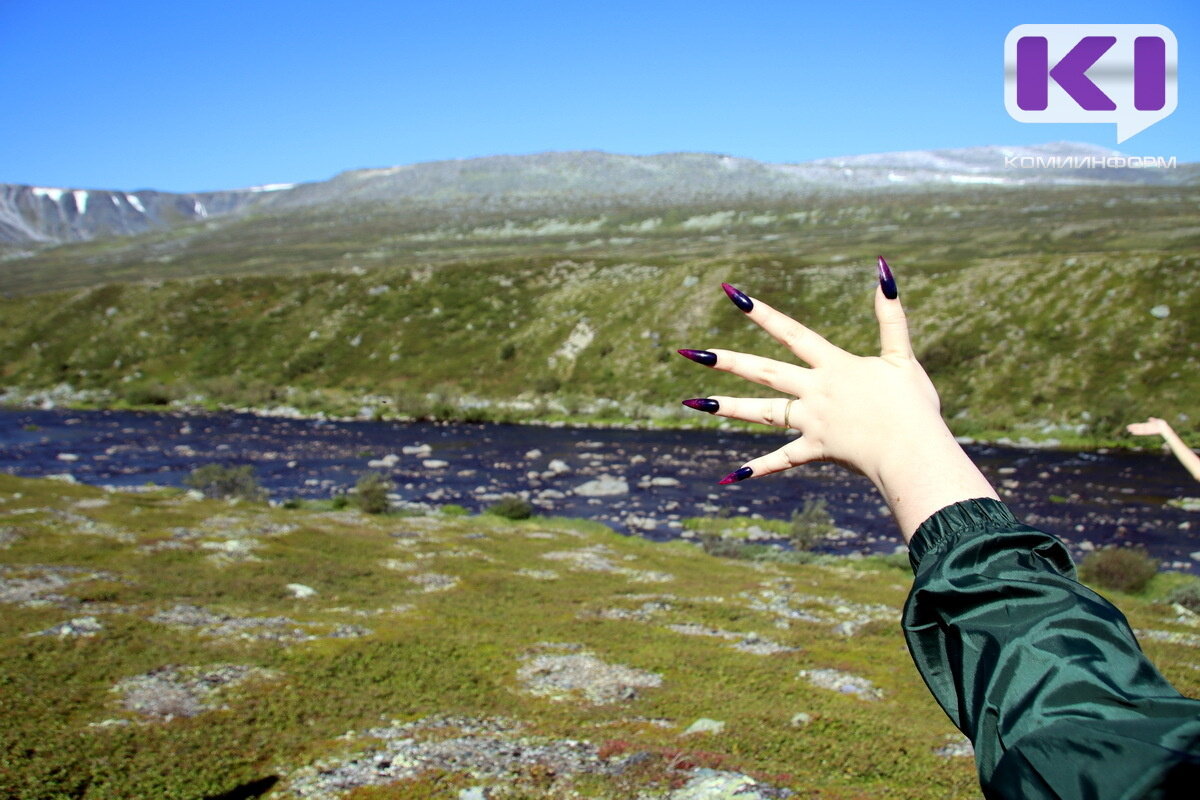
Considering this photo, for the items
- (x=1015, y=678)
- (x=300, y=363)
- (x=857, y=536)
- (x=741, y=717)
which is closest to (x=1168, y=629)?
(x=741, y=717)

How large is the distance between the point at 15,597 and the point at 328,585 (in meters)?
6.02

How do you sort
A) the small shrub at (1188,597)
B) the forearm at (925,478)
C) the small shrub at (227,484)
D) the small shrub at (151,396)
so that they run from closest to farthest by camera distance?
1. the forearm at (925,478)
2. the small shrub at (1188,597)
3. the small shrub at (227,484)
4. the small shrub at (151,396)

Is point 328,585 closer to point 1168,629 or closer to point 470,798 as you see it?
point 470,798

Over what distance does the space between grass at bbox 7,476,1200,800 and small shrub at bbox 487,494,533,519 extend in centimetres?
777

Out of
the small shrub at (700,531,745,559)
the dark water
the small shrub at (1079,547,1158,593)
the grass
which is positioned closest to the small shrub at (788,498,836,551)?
the dark water

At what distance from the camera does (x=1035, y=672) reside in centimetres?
239

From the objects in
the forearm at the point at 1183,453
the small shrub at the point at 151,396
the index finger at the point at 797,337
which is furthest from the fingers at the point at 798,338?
the small shrub at the point at 151,396

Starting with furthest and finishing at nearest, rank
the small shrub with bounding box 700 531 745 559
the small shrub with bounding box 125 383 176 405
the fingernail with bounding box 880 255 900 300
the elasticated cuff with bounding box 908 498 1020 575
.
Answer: the small shrub with bounding box 125 383 176 405, the small shrub with bounding box 700 531 745 559, the fingernail with bounding box 880 255 900 300, the elasticated cuff with bounding box 908 498 1020 575

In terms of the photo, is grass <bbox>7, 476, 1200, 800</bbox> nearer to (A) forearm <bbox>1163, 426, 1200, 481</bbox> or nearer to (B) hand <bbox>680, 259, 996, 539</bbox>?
(A) forearm <bbox>1163, 426, 1200, 481</bbox>

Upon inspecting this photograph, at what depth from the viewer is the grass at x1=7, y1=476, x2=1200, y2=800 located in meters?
8.66

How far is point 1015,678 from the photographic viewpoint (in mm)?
2408

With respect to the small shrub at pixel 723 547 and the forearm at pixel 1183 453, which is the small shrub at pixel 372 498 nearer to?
the small shrub at pixel 723 547

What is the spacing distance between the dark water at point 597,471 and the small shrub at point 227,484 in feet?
6.37

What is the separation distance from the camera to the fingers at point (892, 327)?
3223mm
